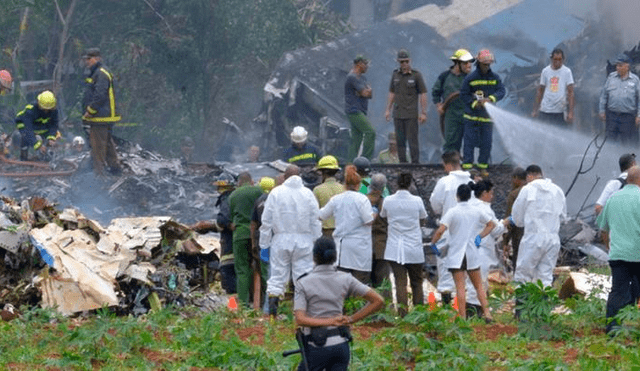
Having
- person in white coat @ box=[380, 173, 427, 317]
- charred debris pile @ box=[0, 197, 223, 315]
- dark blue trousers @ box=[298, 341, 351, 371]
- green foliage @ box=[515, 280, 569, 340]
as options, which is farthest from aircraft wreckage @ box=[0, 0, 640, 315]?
dark blue trousers @ box=[298, 341, 351, 371]

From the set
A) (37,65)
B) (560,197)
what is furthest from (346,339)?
(37,65)

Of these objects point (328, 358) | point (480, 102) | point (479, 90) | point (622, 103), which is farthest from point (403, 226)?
point (622, 103)

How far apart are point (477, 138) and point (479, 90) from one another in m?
0.73

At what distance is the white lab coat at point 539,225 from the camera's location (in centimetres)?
1454

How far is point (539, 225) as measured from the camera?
14570mm

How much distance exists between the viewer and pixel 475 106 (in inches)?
736

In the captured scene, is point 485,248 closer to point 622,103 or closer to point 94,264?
point 94,264

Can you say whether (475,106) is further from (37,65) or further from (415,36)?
(37,65)

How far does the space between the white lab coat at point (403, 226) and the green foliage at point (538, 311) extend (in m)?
1.47

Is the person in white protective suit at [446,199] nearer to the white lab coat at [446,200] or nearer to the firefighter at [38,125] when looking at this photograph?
the white lab coat at [446,200]

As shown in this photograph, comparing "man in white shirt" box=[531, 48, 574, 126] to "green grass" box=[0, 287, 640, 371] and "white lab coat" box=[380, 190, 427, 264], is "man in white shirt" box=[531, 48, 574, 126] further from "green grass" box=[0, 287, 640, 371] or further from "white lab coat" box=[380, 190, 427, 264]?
"green grass" box=[0, 287, 640, 371]

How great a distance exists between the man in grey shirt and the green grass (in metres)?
6.91

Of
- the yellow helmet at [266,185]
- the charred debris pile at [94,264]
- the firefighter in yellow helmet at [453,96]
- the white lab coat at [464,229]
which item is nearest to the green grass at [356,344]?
the white lab coat at [464,229]

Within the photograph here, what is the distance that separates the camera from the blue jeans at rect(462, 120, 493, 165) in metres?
19.0
